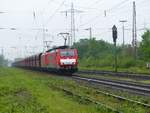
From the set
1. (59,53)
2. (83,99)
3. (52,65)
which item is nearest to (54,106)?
(83,99)

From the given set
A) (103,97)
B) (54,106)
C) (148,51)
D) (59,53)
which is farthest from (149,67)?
(54,106)

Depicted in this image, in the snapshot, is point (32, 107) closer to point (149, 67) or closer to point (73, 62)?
point (73, 62)

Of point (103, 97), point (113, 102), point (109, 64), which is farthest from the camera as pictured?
point (109, 64)

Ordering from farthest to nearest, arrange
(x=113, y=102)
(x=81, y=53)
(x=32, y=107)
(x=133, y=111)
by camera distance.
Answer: (x=81, y=53) < (x=113, y=102) < (x=32, y=107) < (x=133, y=111)

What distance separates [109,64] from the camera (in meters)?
68.9

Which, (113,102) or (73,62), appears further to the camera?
(73,62)

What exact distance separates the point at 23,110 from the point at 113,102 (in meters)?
4.45

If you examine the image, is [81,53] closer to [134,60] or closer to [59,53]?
[134,60]

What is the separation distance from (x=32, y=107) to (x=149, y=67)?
38.5m

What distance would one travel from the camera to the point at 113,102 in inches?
694

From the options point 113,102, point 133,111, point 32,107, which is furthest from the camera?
point 113,102

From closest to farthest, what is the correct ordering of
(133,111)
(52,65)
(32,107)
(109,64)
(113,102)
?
(133,111)
(32,107)
(113,102)
(52,65)
(109,64)

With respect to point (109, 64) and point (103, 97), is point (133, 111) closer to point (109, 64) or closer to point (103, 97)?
point (103, 97)

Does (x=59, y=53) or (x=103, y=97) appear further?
(x=59, y=53)
